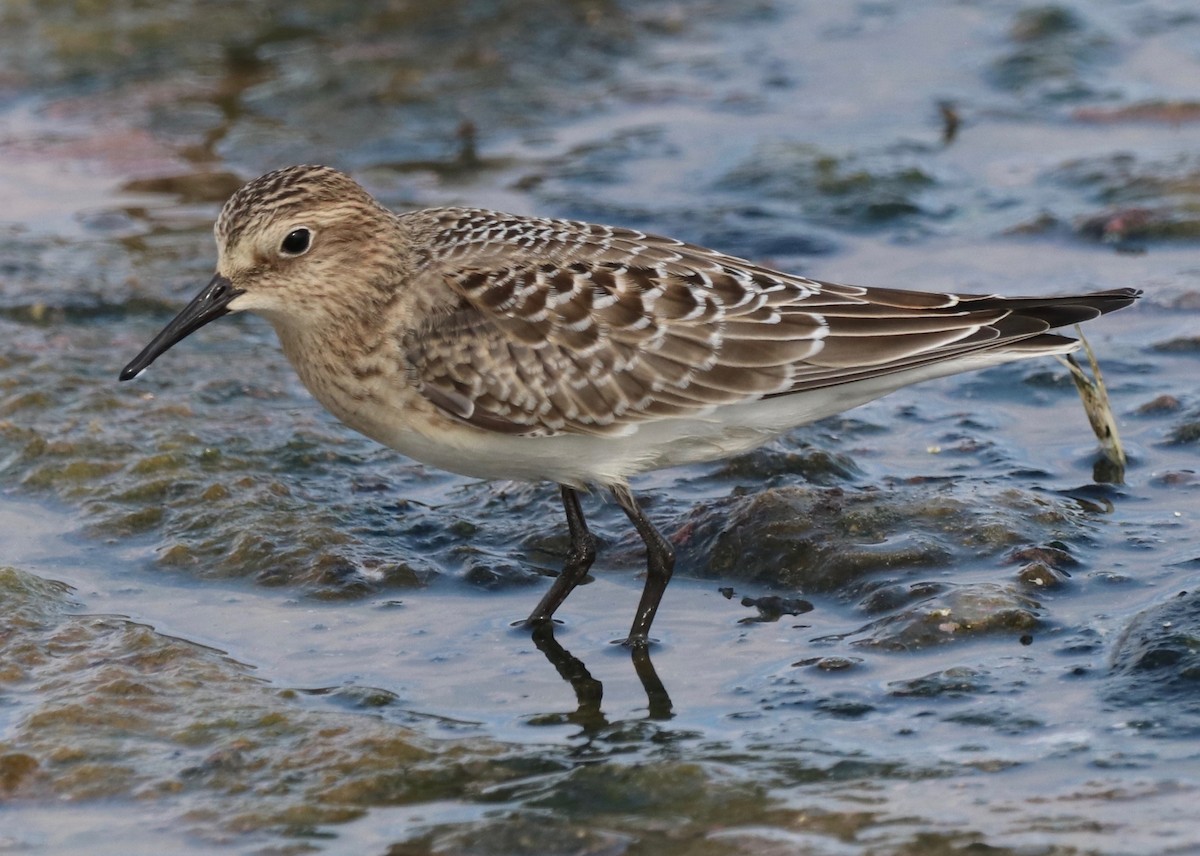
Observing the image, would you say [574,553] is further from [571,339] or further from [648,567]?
[571,339]

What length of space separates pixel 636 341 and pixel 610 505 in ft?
4.54

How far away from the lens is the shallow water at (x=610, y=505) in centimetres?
556

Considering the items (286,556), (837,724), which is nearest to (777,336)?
(837,724)

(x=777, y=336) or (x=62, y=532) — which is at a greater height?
(x=777, y=336)

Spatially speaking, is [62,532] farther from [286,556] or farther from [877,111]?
[877,111]

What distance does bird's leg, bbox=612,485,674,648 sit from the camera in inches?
262

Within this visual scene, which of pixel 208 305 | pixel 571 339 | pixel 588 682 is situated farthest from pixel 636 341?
pixel 208 305

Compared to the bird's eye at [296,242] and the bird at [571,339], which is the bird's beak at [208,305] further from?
the bird's eye at [296,242]

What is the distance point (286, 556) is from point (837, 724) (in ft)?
8.64

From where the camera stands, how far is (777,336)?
669 centimetres

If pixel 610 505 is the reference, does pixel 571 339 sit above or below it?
above

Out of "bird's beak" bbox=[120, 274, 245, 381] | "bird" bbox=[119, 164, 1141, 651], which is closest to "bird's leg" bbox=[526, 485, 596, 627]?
"bird" bbox=[119, 164, 1141, 651]

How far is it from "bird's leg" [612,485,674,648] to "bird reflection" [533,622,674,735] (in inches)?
4.2

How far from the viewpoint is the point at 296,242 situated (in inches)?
267
